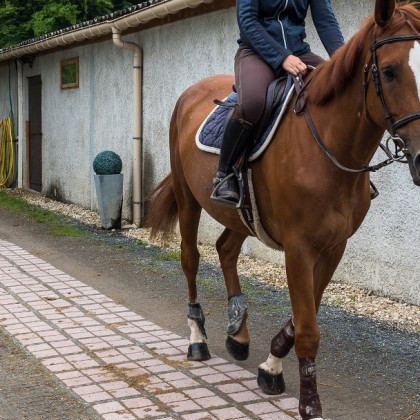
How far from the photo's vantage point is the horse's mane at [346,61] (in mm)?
3365

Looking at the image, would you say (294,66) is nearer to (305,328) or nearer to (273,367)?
(305,328)

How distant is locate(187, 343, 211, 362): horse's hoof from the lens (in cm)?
521

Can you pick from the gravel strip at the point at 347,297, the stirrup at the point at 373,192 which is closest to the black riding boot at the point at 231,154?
the stirrup at the point at 373,192

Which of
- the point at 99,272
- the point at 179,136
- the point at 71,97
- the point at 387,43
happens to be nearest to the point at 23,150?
the point at 71,97

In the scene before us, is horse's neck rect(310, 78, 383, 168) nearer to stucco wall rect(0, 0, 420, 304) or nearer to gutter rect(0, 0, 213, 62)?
stucco wall rect(0, 0, 420, 304)

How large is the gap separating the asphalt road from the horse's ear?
2235 mm

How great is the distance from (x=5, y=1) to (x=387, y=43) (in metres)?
19.9

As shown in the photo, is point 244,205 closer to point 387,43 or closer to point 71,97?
point 387,43

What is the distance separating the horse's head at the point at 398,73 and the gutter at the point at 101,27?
5840mm

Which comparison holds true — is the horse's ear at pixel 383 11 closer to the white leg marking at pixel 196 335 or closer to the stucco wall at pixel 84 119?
the white leg marking at pixel 196 335

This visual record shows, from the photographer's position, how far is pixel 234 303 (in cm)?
526

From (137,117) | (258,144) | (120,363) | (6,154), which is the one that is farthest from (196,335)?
(6,154)

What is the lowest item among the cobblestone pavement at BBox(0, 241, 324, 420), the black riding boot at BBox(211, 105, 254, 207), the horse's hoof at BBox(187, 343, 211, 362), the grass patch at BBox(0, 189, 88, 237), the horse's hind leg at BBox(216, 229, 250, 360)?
the grass patch at BBox(0, 189, 88, 237)

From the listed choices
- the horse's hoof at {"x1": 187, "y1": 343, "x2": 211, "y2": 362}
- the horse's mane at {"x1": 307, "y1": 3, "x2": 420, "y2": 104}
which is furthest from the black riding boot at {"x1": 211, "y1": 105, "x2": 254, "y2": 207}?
the horse's hoof at {"x1": 187, "y1": 343, "x2": 211, "y2": 362}
